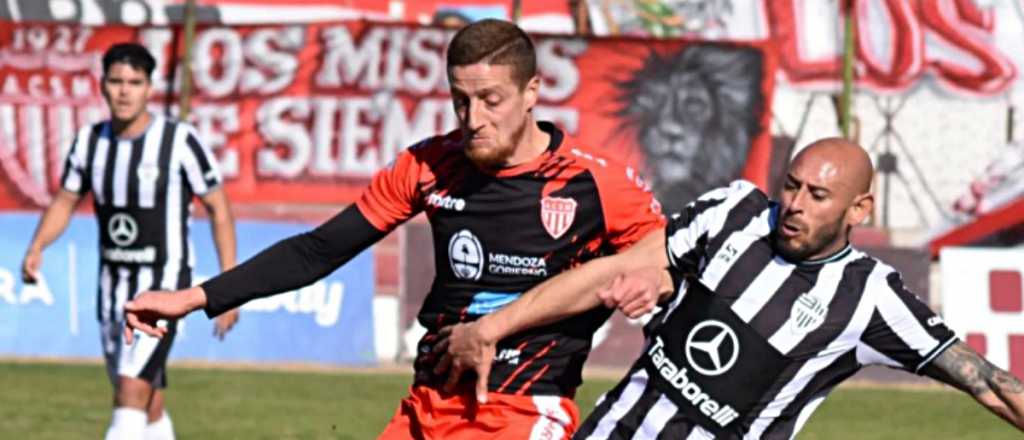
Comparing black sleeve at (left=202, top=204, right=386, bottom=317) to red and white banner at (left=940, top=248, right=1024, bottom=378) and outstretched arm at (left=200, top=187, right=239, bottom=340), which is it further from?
red and white banner at (left=940, top=248, right=1024, bottom=378)

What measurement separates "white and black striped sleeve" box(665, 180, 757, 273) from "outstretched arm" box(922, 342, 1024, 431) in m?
0.75

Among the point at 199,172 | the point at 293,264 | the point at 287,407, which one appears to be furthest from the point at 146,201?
the point at 293,264

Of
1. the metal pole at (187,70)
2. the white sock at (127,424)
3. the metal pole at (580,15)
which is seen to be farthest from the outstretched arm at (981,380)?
the metal pole at (580,15)

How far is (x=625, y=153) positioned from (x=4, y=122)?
19.3ft

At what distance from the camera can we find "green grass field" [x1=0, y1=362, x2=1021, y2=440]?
11.8 m

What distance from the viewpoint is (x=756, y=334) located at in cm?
558

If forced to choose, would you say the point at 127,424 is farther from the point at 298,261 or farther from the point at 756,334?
the point at 756,334

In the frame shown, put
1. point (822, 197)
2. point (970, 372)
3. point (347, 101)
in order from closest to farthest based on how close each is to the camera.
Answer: point (822, 197) < point (970, 372) < point (347, 101)

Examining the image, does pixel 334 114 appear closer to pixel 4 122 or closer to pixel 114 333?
pixel 4 122

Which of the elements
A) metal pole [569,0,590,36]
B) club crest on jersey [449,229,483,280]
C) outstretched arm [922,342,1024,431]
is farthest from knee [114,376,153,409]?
metal pole [569,0,590,36]

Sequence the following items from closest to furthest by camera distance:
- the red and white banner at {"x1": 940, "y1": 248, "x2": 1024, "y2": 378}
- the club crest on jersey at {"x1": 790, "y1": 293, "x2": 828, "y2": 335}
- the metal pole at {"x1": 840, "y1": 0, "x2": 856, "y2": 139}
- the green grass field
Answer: the club crest on jersey at {"x1": 790, "y1": 293, "x2": 828, "y2": 335} < the green grass field < the red and white banner at {"x1": 940, "y1": 248, "x2": 1024, "y2": 378} < the metal pole at {"x1": 840, "y1": 0, "x2": 856, "y2": 139}

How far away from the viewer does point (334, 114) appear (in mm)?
18516

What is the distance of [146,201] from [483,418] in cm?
440

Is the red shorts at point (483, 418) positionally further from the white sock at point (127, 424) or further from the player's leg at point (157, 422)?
the player's leg at point (157, 422)
